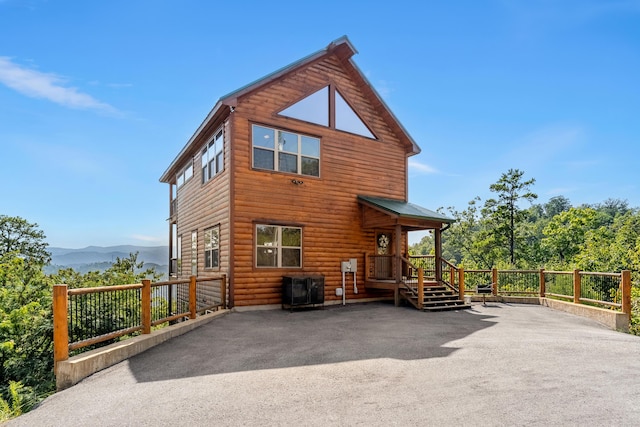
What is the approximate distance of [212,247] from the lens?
1240 cm

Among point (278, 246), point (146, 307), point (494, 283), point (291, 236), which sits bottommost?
point (494, 283)

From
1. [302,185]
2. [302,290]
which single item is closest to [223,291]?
[302,290]

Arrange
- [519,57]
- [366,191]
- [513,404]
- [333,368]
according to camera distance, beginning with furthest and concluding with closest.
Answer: [519,57] < [366,191] < [333,368] < [513,404]

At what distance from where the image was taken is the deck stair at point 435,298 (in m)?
11.4

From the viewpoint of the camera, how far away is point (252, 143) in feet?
36.1

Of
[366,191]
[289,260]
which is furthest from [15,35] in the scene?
[366,191]

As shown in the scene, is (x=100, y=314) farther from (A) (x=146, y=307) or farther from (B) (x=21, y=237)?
(B) (x=21, y=237)

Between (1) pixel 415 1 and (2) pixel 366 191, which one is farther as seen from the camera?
(2) pixel 366 191

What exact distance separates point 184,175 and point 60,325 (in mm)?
12521

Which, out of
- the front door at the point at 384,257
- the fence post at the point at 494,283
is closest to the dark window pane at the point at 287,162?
the front door at the point at 384,257

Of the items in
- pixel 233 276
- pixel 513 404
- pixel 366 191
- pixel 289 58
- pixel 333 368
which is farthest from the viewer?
pixel 366 191

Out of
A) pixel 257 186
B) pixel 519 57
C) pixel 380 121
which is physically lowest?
pixel 257 186

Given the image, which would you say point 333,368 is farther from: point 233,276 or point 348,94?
point 348,94

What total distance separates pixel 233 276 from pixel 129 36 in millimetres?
7988
